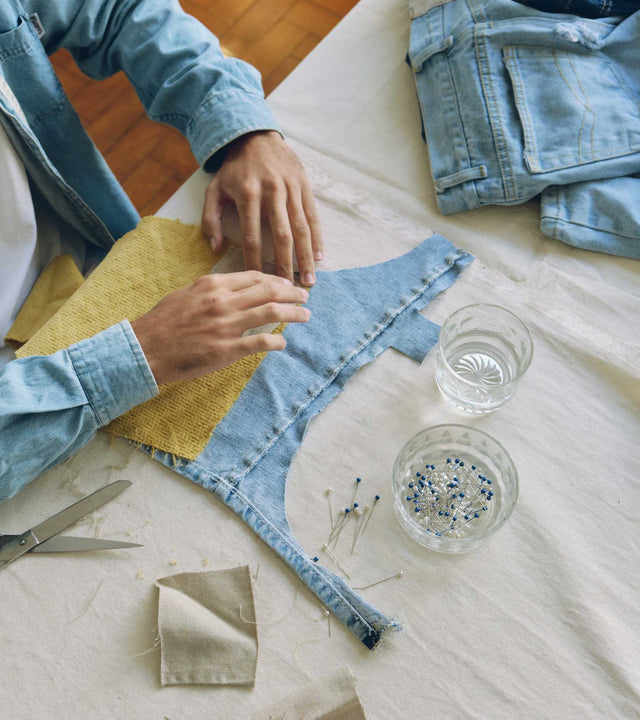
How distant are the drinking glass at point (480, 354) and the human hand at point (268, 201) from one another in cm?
20

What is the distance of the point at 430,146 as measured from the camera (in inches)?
33.6

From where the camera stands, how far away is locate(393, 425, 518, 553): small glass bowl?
646mm

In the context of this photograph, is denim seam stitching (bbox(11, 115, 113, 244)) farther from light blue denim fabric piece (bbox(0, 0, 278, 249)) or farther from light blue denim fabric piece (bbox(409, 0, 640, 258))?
light blue denim fabric piece (bbox(409, 0, 640, 258))

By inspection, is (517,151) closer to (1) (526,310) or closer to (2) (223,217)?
(1) (526,310)

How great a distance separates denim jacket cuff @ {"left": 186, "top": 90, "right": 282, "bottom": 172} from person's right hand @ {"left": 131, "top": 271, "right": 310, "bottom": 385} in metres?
0.22

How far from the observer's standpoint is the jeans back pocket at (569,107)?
783mm

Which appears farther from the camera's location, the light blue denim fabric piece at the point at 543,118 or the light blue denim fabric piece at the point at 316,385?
the light blue denim fabric piece at the point at 543,118

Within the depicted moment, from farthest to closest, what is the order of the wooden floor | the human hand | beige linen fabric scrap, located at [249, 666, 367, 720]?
the wooden floor < the human hand < beige linen fabric scrap, located at [249, 666, 367, 720]

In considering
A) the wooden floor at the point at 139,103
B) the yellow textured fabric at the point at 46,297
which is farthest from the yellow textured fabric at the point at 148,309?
the wooden floor at the point at 139,103

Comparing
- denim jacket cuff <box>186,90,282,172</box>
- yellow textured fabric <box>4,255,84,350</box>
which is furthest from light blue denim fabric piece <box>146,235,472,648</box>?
yellow textured fabric <box>4,255,84,350</box>

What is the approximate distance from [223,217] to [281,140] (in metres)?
0.14

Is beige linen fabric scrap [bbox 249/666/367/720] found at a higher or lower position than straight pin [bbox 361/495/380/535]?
lower

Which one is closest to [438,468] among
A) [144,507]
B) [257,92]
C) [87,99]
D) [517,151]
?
[144,507]

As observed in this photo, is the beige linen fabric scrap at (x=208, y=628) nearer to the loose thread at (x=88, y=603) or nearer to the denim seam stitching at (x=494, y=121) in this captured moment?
the loose thread at (x=88, y=603)
